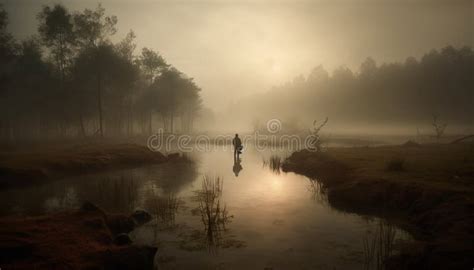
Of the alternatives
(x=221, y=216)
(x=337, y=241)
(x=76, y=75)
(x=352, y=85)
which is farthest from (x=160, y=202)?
(x=352, y=85)

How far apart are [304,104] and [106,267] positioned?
111 m

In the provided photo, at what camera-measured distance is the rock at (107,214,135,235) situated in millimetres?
10562

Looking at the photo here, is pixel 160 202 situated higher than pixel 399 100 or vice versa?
pixel 399 100

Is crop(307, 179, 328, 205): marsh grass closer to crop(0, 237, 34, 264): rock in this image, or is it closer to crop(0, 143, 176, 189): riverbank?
crop(0, 237, 34, 264): rock

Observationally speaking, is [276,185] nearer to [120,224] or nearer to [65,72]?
[120,224]

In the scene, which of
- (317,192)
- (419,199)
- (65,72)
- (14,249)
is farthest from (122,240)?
(65,72)

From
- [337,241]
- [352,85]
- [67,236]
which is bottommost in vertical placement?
[337,241]

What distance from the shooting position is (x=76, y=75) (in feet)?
162

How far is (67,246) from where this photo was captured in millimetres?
8109

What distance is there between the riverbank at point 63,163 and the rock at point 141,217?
1192 cm

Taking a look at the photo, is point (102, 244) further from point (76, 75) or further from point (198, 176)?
point (76, 75)

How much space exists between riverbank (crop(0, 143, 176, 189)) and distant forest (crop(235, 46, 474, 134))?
55.4 m

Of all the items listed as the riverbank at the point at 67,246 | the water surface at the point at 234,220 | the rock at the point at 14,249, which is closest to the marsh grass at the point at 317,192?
the water surface at the point at 234,220

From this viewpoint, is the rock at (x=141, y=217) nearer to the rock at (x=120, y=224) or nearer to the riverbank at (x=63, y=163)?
the rock at (x=120, y=224)
